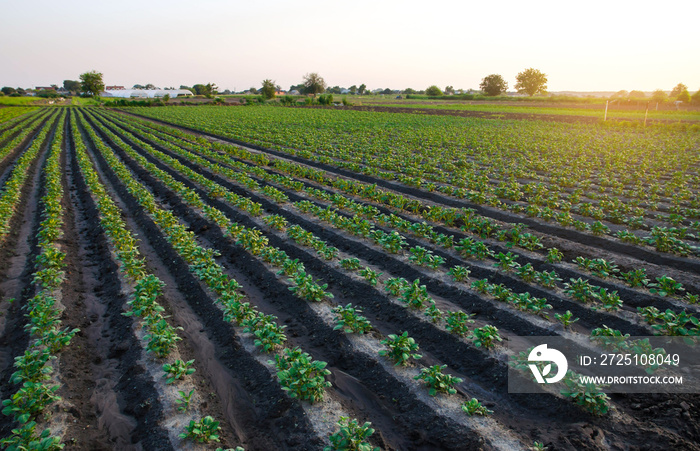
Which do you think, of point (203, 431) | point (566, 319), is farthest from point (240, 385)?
point (566, 319)

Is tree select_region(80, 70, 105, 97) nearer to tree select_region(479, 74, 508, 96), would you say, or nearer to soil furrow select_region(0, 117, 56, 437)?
tree select_region(479, 74, 508, 96)

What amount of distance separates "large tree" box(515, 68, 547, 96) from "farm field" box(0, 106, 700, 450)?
107m

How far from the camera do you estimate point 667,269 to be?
23.7 feet

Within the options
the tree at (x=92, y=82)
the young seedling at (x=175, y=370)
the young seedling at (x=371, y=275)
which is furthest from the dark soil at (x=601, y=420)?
the tree at (x=92, y=82)

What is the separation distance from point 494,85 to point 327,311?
10762cm

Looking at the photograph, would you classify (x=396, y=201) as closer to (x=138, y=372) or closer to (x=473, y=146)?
(x=138, y=372)

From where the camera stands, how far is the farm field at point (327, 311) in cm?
420

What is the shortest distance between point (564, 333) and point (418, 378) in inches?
95.2

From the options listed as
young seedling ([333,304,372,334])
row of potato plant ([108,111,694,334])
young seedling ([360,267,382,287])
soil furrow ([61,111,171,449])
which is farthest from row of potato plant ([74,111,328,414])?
row of potato plant ([108,111,694,334])

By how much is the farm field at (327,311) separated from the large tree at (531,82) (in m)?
107

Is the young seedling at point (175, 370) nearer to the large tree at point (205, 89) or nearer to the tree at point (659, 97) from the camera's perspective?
the tree at point (659, 97)

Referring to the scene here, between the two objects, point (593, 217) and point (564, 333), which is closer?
point (564, 333)

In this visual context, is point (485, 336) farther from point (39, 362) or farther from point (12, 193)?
point (12, 193)

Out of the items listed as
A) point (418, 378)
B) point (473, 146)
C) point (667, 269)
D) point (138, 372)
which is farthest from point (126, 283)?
point (473, 146)
